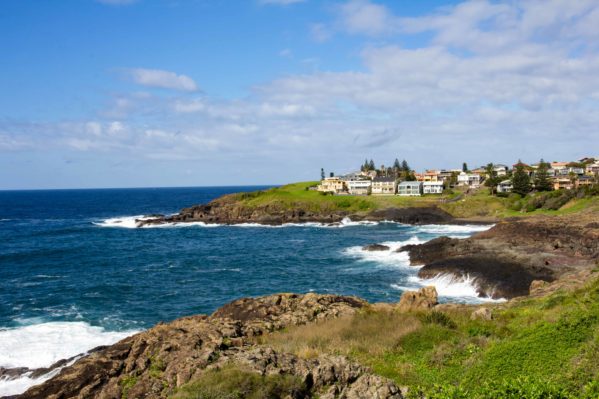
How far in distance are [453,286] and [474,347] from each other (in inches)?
1069

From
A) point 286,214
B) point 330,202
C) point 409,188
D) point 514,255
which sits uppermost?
point 409,188

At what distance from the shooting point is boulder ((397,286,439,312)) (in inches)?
982

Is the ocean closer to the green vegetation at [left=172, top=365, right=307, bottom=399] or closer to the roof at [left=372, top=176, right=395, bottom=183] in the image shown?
the green vegetation at [left=172, top=365, right=307, bottom=399]

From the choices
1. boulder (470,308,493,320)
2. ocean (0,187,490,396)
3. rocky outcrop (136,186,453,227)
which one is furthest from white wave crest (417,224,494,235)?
boulder (470,308,493,320)

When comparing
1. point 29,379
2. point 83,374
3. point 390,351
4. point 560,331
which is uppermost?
point 560,331

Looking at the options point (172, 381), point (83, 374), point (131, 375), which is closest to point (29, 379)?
point (83, 374)

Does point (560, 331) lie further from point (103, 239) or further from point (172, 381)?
point (103, 239)

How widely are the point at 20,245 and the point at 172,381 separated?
7172 centimetres

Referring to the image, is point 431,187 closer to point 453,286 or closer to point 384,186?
point 384,186

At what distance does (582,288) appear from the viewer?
82.6 ft

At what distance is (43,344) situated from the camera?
2955 centimetres

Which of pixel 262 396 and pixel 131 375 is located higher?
pixel 262 396

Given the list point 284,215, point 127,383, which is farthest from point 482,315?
point 284,215

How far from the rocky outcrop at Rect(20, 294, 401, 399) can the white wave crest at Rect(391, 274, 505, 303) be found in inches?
625
